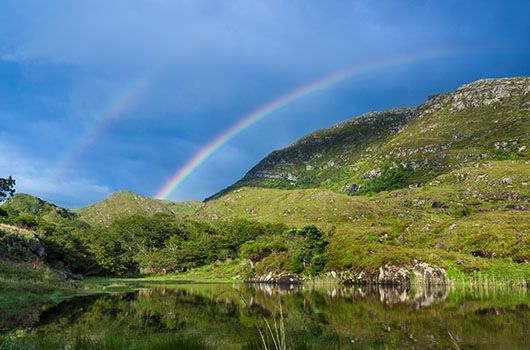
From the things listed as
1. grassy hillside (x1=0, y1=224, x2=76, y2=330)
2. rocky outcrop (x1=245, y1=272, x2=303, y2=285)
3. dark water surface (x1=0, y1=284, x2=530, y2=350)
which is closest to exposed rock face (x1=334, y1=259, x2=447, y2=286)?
rocky outcrop (x1=245, y1=272, x2=303, y2=285)

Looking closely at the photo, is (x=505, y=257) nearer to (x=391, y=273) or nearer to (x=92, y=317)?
(x=391, y=273)

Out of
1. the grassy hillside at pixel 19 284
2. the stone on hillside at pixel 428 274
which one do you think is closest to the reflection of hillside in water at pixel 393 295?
the stone on hillside at pixel 428 274

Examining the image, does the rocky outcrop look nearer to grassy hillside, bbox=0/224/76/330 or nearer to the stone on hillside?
the stone on hillside

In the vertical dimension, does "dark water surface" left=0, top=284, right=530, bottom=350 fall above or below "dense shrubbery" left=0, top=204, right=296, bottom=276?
below

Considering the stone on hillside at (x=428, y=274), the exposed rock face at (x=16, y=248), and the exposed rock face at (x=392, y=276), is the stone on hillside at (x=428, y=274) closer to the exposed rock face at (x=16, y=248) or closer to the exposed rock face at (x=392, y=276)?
the exposed rock face at (x=392, y=276)

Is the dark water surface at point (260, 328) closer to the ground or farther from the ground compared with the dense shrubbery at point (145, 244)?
closer to the ground

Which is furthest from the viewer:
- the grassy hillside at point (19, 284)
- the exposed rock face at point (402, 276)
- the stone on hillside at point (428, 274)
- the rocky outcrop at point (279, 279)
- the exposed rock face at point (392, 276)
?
the rocky outcrop at point (279, 279)

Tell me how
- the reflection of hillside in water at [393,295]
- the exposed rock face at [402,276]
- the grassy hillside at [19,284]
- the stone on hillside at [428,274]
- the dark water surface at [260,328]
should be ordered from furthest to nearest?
the exposed rock face at [402,276] → the stone on hillside at [428,274] → the reflection of hillside in water at [393,295] → the grassy hillside at [19,284] → the dark water surface at [260,328]

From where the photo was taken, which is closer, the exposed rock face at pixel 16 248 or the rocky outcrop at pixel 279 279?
the exposed rock face at pixel 16 248

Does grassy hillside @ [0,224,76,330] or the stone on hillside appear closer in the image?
grassy hillside @ [0,224,76,330]

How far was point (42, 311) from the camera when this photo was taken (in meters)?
35.8

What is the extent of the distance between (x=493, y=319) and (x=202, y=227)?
163058 millimetres

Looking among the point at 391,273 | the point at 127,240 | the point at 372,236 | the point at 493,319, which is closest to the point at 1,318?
the point at 493,319

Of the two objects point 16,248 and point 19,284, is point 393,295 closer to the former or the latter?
point 19,284
